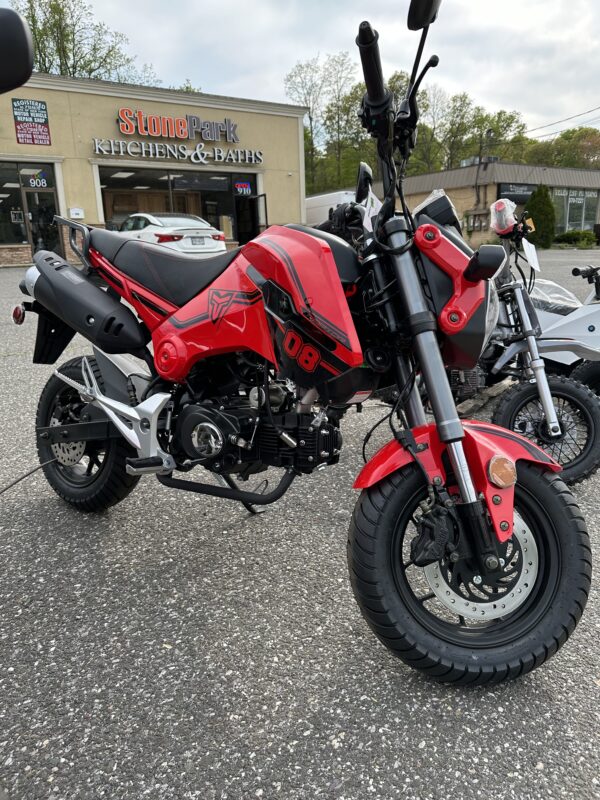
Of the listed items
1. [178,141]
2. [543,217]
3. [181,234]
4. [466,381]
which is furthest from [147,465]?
[543,217]

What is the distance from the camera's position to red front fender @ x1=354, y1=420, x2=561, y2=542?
6.17ft

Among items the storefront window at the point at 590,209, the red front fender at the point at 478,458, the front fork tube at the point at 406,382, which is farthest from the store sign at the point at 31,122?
the storefront window at the point at 590,209

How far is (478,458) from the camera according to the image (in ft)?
6.27

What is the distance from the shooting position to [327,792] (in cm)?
163

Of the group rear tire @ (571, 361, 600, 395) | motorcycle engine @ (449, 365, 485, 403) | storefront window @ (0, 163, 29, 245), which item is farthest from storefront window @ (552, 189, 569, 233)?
motorcycle engine @ (449, 365, 485, 403)

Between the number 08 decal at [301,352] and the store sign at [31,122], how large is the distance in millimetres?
21040

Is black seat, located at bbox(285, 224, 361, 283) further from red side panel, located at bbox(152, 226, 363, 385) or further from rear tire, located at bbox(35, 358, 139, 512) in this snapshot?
rear tire, located at bbox(35, 358, 139, 512)

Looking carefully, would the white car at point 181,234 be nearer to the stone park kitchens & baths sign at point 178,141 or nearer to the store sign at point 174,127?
the stone park kitchens & baths sign at point 178,141

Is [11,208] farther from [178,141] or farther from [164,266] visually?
[164,266]

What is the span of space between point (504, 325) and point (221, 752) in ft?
9.20

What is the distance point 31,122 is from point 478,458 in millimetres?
21752

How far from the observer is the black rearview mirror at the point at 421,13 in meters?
1.58

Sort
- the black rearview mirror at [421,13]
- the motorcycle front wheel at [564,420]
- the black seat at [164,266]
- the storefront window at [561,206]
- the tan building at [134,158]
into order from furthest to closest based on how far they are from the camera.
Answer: the storefront window at [561,206] → the tan building at [134,158] → the motorcycle front wheel at [564,420] → the black seat at [164,266] → the black rearview mirror at [421,13]

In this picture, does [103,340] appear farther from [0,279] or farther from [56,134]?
[56,134]
